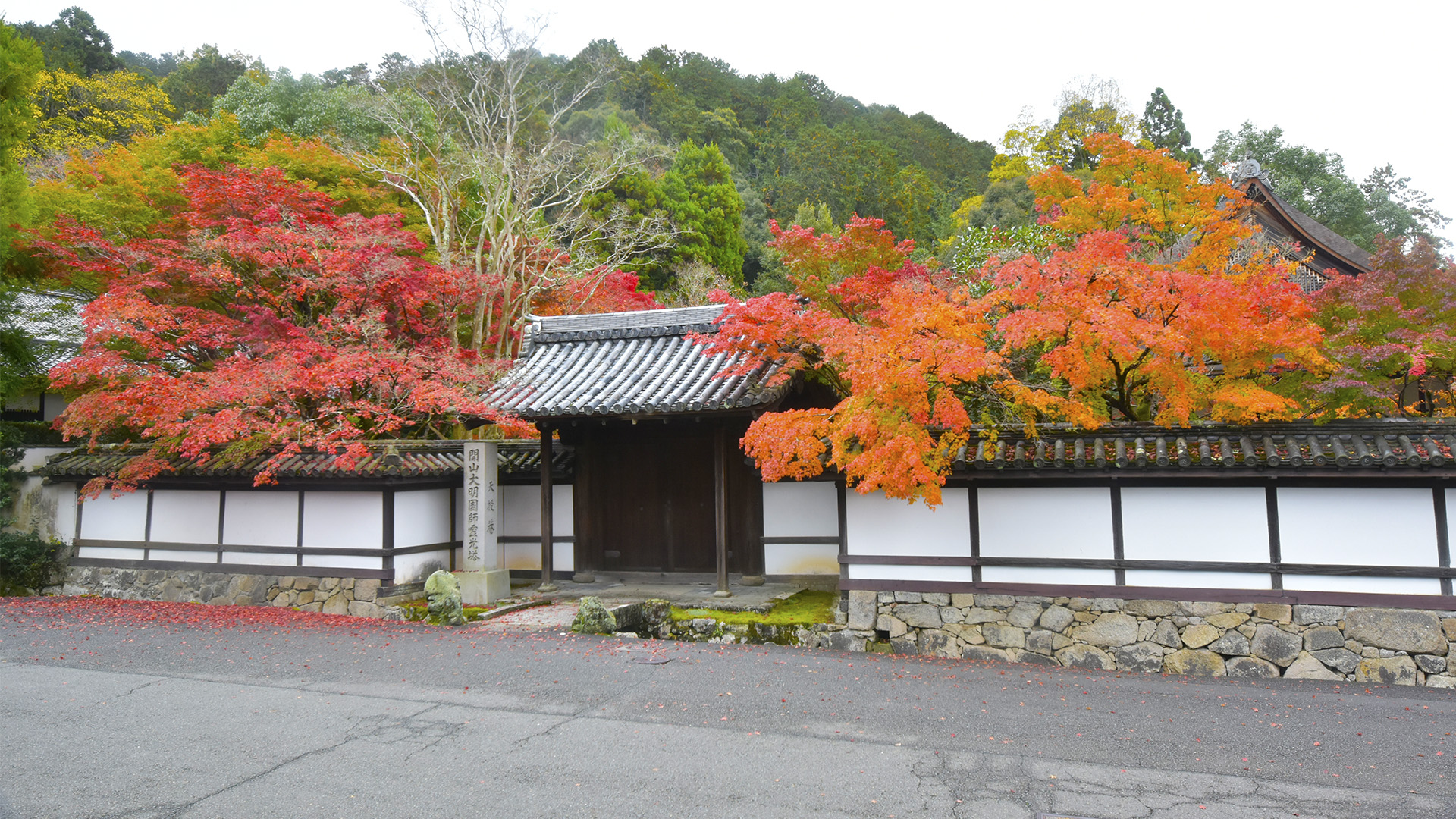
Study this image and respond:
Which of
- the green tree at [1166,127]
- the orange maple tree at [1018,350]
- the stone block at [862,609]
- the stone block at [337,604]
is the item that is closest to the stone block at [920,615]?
the stone block at [862,609]

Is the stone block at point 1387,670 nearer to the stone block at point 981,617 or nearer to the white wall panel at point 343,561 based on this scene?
the stone block at point 981,617

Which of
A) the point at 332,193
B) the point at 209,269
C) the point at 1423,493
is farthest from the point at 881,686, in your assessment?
the point at 332,193

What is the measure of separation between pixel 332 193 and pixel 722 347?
13975 mm

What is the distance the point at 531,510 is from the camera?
15289mm

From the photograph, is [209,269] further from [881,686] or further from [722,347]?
[881,686]

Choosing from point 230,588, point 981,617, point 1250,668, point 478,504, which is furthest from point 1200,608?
point 230,588

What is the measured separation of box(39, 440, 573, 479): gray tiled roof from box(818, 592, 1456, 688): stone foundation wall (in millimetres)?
7120

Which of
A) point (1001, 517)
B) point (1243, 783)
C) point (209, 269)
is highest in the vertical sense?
point (209, 269)

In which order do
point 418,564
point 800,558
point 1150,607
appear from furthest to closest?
1. point 418,564
2. point 800,558
3. point 1150,607

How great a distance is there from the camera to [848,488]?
1097 centimetres

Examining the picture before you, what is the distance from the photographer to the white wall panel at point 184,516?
47.3 ft

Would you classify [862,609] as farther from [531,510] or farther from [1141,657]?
[531,510]

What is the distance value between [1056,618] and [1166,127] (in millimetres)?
38607

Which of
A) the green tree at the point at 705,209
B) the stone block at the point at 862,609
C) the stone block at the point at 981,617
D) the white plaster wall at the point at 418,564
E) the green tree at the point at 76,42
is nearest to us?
the stone block at the point at 981,617
